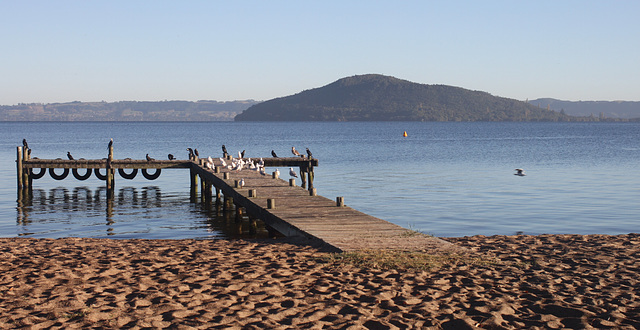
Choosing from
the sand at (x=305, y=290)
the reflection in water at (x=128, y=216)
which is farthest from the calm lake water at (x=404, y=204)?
the sand at (x=305, y=290)

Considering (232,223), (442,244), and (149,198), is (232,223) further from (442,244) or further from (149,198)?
(442,244)

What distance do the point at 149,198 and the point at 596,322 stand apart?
2589 cm

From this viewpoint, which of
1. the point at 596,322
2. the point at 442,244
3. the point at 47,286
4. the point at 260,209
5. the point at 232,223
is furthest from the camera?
the point at 232,223

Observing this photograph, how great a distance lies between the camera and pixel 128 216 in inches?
997

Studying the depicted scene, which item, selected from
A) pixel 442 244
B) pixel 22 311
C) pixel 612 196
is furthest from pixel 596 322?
pixel 612 196

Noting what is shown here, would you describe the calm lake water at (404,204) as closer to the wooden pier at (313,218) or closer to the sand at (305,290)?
the wooden pier at (313,218)

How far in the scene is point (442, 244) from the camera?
1338cm

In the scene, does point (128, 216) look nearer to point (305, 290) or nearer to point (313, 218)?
Result: point (313, 218)

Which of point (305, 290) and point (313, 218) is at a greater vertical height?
point (313, 218)

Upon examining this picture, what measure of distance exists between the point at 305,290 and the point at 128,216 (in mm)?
16896

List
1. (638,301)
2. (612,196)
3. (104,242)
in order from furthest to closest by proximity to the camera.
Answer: (612,196) < (104,242) < (638,301)

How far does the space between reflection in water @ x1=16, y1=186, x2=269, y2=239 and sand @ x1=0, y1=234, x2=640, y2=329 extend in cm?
738

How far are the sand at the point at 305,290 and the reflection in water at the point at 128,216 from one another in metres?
7.38

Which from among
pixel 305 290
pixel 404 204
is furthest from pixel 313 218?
pixel 404 204
